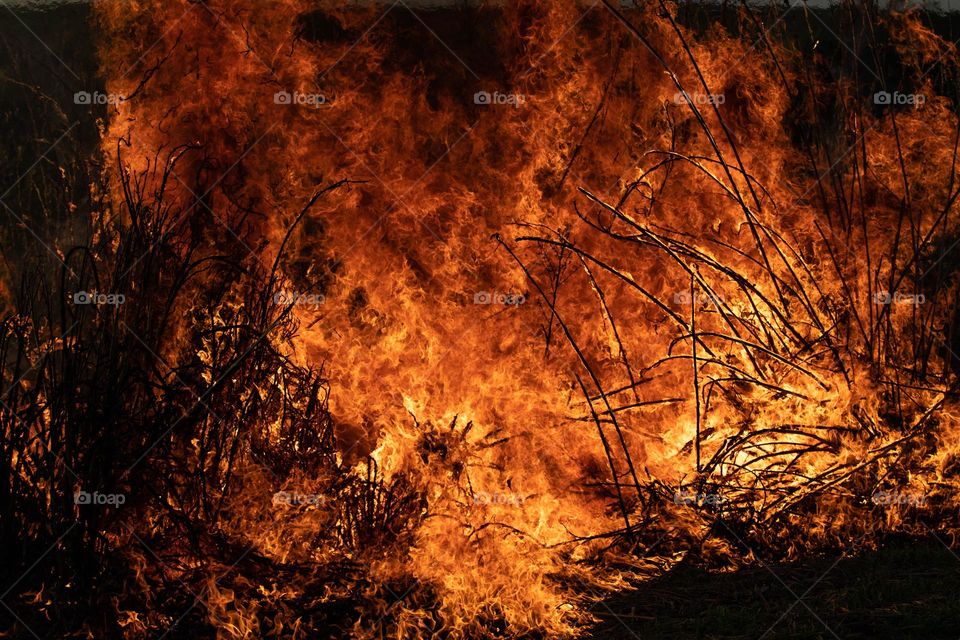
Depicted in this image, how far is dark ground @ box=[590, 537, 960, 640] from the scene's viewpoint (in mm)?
4418

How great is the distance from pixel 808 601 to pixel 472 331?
2827 millimetres

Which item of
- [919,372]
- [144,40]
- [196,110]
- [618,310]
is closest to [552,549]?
[618,310]

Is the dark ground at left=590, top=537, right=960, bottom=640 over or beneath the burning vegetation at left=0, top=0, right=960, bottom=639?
beneath

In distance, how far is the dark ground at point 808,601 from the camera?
4.42 meters

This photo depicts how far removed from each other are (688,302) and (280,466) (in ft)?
10.4

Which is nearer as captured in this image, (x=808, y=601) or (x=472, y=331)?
(x=808, y=601)

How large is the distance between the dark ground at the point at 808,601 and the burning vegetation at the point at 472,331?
231 millimetres

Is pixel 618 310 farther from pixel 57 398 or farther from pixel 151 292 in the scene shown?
pixel 57 398

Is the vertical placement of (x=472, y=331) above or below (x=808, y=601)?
above

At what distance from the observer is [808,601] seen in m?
4.77

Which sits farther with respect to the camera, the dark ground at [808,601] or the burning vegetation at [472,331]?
the burning vegetation at [472,331]

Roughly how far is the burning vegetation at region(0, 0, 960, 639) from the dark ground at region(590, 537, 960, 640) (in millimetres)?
231

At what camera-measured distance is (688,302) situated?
23.2 ft

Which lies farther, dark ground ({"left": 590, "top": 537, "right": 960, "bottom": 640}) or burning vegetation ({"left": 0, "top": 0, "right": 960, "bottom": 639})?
burning vegetation ({"left": 0, "top": 0, "right": 960, "bottom": 639})
